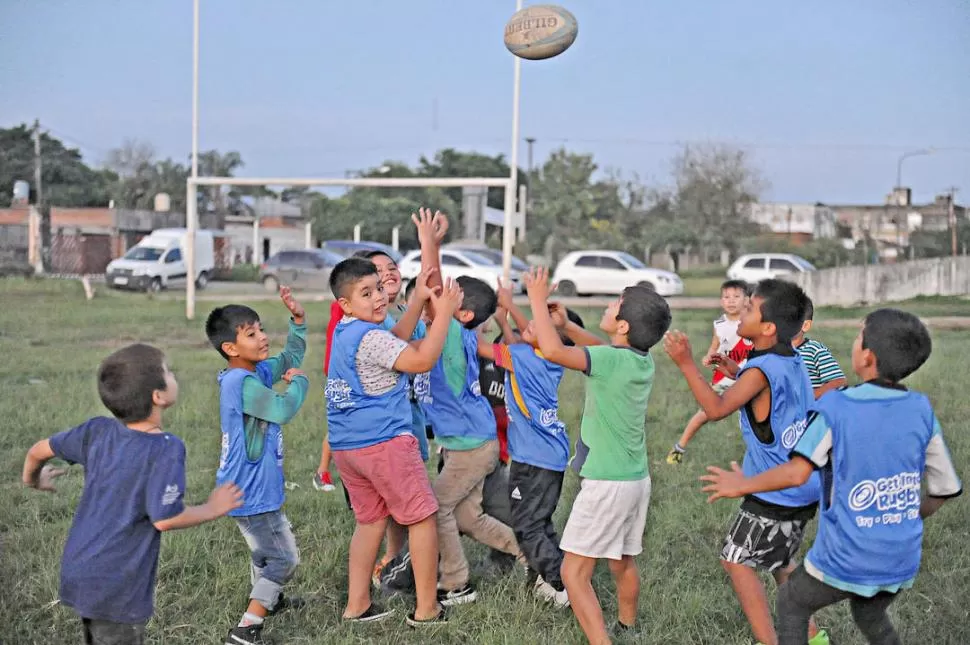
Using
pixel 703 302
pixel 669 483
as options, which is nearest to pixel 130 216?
pixel 703 302

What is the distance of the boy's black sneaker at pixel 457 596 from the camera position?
435 centimetres

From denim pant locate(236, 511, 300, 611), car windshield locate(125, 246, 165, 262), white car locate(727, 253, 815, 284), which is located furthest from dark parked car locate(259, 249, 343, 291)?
denim pant locate(236, 511, 300, 611)

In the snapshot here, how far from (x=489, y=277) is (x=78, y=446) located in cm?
2072

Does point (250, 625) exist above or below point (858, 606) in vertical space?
below

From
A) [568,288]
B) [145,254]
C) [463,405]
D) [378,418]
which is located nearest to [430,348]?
[378,418]

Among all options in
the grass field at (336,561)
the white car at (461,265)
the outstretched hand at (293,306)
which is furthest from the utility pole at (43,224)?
the outstretched hand at (293,306)

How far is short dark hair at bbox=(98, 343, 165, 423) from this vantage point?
120 inches

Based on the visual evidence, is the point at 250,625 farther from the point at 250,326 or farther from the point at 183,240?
the point at 183,240

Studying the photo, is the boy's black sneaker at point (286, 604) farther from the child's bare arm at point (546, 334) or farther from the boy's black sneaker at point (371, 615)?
the child's bare arm at point (546, 334)

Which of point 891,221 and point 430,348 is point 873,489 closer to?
point 430,348

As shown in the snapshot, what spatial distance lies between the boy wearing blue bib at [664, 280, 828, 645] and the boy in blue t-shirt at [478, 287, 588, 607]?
2.88 ft

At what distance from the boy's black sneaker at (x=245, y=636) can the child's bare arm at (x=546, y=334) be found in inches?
63.2

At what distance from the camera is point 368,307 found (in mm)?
4066

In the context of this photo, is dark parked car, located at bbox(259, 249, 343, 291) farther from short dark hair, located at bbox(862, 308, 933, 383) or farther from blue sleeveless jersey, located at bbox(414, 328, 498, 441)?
short dark hair, located at bbox(862, 308, 933, 383)
